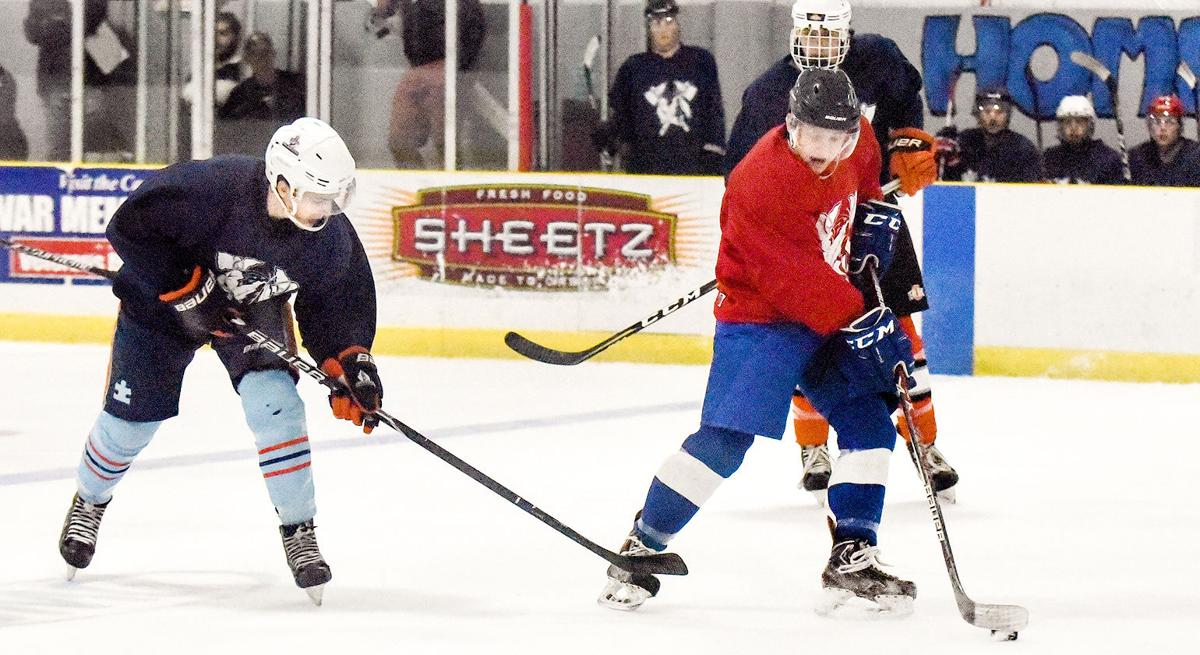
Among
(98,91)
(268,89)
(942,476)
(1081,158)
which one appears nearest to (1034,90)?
(1081,158)

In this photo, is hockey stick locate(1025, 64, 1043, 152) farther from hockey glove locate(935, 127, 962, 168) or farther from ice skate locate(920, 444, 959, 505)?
ice skate locate(920, 444, 959, 505)

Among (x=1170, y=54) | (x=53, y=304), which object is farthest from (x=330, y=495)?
(x=1170, y=54)

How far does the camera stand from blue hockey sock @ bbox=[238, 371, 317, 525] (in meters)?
3.01

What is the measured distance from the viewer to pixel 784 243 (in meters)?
2.92

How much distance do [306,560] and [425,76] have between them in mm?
4274

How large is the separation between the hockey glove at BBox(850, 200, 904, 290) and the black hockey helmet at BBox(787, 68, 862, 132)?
1.12ft

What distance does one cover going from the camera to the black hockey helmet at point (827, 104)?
287cm

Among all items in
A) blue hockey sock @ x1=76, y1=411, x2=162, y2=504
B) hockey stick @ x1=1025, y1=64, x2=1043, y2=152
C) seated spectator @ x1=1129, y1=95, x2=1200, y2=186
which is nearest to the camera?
blue hockey sock @ x1=76, y1=411, x2=162, y2=504

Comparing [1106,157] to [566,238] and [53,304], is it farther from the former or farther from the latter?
[53,304]

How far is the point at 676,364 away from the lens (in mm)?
6465

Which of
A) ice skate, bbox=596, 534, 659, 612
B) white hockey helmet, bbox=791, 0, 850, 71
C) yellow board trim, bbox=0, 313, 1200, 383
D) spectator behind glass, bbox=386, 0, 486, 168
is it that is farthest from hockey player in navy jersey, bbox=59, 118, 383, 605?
spectator behind glass, bbox=386, 0, 486, 168

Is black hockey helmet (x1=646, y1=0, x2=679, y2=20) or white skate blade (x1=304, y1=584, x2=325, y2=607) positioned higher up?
black hockey helmet (x1=646, y1=0, x2=679, y2=20)

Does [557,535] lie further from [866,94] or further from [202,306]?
[866,94]

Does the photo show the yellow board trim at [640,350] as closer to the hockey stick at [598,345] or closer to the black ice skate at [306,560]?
the hockey stick at [598,345]
